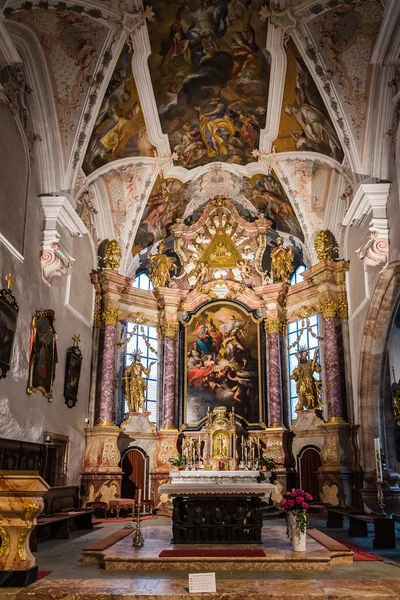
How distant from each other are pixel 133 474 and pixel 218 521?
8.21 metres

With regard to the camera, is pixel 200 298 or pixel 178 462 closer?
pixel 178 462

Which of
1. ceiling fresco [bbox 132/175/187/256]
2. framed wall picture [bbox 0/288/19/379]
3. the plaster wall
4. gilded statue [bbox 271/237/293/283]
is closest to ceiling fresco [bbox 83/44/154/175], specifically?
ceiling fresco [bbox 132/175/187/256]

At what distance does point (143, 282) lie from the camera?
67.5 ft

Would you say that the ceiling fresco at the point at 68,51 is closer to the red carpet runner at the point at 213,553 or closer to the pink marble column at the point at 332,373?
the pink marble column at the point at 332,373

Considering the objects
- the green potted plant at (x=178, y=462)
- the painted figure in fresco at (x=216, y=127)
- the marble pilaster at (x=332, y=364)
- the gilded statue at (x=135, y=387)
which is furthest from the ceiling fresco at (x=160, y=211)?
the green potted plant at (x=178, y=462)

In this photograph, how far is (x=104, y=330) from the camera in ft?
59.0

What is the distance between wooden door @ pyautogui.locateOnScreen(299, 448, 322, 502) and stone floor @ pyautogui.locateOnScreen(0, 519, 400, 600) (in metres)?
8.25

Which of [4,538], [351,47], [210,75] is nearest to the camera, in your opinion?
[4,538]

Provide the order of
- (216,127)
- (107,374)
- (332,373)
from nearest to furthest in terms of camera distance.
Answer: (332,373), (216,127), (107,374)

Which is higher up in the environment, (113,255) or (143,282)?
(113,255)

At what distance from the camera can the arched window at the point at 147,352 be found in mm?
18891

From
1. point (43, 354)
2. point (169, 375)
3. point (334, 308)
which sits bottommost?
point (43, 354)

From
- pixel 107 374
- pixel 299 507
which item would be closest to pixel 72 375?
pixel 107 374

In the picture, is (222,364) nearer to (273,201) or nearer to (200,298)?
(200,298)
